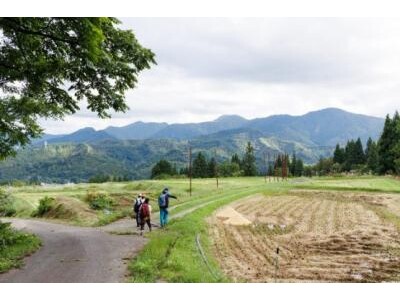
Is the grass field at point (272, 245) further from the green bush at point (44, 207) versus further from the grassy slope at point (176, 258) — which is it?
the green bush at point (44, 207)

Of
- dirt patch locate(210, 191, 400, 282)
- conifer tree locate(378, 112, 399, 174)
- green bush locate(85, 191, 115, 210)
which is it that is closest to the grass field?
dirt patch locate(210, 191, 400, 282)

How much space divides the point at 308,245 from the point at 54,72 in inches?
619

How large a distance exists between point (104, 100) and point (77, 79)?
1.54 m

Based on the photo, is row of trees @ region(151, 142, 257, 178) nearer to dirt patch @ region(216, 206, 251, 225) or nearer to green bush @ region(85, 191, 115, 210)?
green bush @ region(85, 191, 115, 210)

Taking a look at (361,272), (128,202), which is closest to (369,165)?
(128,202)

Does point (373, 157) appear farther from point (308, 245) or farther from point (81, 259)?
point (81, 259)

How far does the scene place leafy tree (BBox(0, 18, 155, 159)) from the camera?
1988 centimetres

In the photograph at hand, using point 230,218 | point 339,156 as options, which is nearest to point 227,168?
point 339,156

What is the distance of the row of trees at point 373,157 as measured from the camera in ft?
373

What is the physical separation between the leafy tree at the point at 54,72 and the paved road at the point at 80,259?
559cm

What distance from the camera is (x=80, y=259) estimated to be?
19219 mm

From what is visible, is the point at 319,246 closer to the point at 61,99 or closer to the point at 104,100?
the point at 104,100

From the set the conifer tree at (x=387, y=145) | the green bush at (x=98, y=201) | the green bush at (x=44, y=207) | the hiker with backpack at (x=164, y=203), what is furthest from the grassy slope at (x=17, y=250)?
the conifer tree at (x=387, y=145)

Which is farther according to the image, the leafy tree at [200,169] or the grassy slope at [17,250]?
the leafy tree at [200,169]
